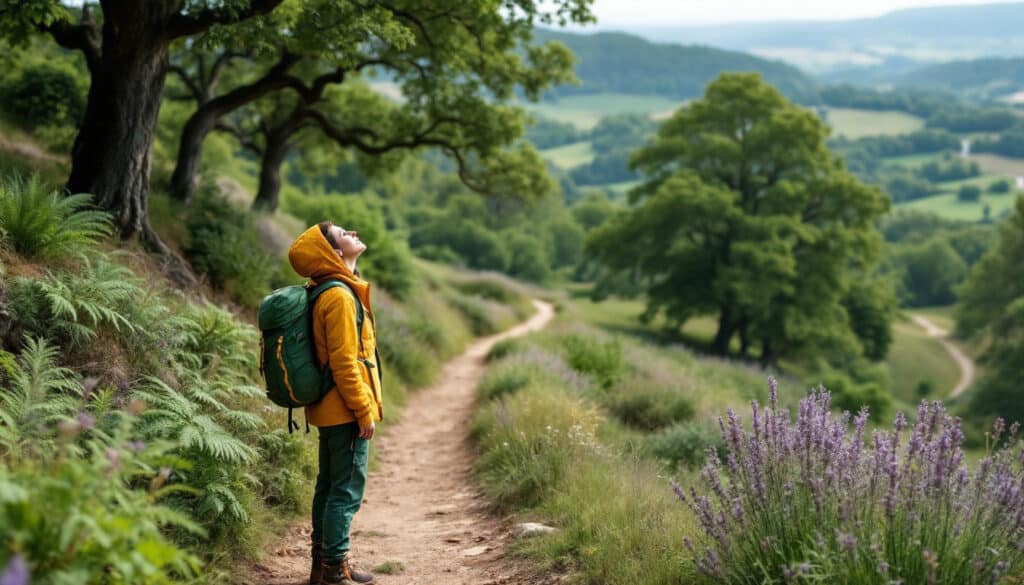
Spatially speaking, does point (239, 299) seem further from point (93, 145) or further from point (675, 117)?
point (675, 117)

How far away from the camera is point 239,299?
11859 millimetres

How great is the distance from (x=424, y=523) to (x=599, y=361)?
27.4ft

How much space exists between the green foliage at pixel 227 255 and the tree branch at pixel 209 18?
→ 3.35 m

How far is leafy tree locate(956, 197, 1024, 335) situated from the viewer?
3988cm

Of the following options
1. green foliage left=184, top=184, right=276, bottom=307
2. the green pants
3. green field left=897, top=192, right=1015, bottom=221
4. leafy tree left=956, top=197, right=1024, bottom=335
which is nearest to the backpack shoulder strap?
the green pants

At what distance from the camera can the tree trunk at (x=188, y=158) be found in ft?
43.9

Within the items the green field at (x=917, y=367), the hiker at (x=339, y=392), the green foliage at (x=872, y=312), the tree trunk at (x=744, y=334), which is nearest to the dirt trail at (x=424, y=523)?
the hiker at (x=339, y=392)

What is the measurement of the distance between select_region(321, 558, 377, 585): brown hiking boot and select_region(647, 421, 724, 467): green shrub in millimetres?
4784

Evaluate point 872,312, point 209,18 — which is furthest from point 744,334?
point 209,18

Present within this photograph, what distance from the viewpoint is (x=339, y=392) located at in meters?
5.53

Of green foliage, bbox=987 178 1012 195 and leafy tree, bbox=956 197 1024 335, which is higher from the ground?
green foliage, bbox=987 178 1012 195

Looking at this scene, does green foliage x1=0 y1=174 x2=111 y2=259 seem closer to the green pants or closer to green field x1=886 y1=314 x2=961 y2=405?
the green pants

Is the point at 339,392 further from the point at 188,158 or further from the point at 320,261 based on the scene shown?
the point at 188,158

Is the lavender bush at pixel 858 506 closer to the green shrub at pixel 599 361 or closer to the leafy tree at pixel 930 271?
the green shrub at pixel 599 361
